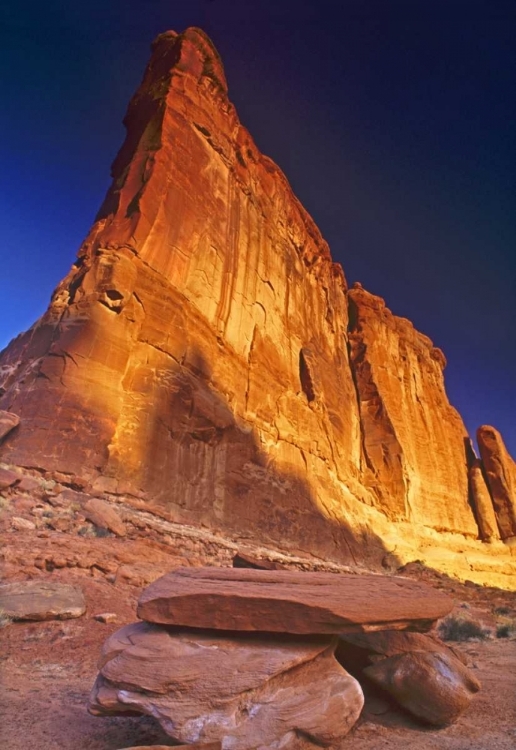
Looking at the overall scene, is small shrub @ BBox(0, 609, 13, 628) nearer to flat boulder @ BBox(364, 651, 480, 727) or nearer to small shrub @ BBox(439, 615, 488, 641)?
flat boulder @ BBox(364, 651, 480, 727)

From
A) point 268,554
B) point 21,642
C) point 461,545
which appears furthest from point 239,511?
point 461,545

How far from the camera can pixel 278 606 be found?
327 cm

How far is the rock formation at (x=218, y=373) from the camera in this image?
42.8 feet

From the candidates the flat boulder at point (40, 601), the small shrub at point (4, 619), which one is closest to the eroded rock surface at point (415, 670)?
the flat boulder at point (40, 601)

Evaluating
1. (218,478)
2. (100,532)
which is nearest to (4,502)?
(100,532)

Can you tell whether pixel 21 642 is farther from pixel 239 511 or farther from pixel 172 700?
pixel 239 511

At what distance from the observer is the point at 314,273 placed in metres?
33.7

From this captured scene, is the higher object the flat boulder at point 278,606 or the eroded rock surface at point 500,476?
the eroded rock surface at point 500,476

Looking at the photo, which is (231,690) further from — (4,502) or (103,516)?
(103,516)

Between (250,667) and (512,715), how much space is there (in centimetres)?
270

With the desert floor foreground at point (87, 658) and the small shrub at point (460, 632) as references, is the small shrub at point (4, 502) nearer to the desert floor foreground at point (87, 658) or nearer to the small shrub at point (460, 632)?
the desert floor foreground at point (87, 658)

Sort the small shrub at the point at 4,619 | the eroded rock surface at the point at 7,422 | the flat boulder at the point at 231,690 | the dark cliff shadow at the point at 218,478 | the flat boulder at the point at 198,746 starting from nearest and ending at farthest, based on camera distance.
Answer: the flat boulder at the point at 198,746
the flat boulder at the point at 231,690
the small shrub at the point at 4,619
the eroded rock surface at the point at 7,422
the dark cliff shadow at the point at 218,478

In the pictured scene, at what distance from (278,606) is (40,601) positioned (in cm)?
382

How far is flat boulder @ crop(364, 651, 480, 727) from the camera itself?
346 centimetres
